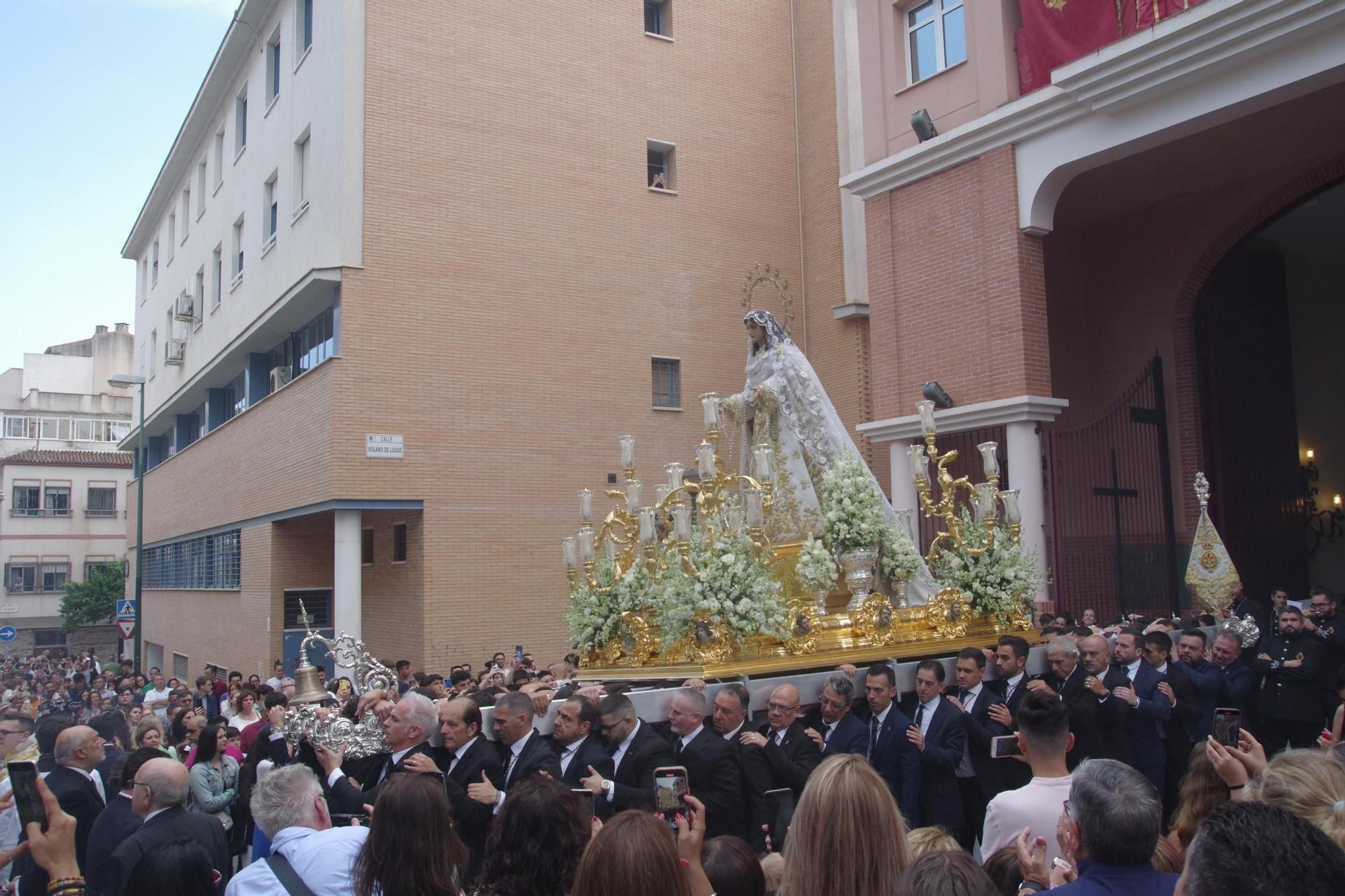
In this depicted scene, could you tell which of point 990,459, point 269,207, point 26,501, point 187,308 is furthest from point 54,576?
point 990,459

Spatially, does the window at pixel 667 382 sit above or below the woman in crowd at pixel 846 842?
above

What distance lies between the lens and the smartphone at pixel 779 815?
556 cm

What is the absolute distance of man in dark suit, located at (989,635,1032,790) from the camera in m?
6.74

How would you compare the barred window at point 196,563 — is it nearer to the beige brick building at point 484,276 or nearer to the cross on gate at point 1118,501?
the beige brick building at point 484,276

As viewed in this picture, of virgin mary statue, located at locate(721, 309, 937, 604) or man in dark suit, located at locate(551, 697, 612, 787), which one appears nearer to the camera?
man in dark suit, located at locate(551, 697, 612, 787)

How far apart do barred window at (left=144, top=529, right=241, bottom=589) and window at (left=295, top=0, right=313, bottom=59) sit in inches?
363

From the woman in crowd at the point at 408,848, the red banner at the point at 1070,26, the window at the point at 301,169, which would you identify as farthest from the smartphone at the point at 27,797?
the window at the point at 301,169

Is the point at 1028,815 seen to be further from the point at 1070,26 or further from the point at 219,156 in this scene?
the point at 219,156

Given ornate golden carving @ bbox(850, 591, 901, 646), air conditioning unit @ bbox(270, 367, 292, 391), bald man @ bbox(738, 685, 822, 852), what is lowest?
bald man @ bbox(738, 685, 822, 852)

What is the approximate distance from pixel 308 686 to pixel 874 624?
430 centimetres

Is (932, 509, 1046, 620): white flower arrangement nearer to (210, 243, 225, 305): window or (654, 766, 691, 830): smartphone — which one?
(654, 766, 691, 830): smartphone

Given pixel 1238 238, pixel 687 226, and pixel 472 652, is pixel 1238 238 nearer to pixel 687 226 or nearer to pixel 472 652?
pixel 687 226

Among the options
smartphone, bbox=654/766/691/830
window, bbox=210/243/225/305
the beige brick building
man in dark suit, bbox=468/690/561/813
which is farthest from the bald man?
window, bbox=210/243/225/305

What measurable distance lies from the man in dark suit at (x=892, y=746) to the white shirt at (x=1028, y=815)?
2.26 metres
